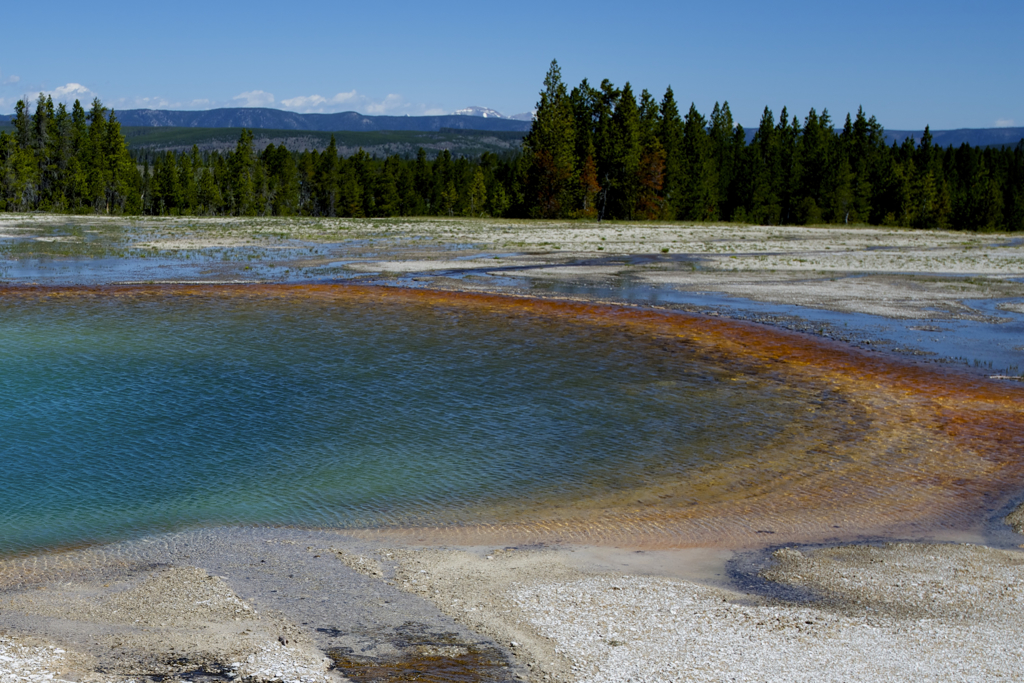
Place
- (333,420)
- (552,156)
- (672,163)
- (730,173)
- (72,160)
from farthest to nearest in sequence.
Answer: (730,173)
(72,160)
(672,163)
(552,156)
(333,420)

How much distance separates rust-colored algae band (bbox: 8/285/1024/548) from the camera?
10.0 meters

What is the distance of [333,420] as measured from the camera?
1455 cm

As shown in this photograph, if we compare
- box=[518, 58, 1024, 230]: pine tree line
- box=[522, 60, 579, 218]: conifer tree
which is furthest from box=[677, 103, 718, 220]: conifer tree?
box=[522, 60, 579, 218]: conifer tree

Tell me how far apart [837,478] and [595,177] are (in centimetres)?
7597

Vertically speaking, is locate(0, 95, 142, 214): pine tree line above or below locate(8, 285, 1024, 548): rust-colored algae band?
above

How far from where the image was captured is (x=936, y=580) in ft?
27.8

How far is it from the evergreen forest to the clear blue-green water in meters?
64.2

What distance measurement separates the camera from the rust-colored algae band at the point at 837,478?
10016 millimetres

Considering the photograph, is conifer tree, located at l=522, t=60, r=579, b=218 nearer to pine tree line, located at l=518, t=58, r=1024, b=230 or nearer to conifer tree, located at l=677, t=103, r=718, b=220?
pine tree line, located at l=518, t=58, r=1024, b=230

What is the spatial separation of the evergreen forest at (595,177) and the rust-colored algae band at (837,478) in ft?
220

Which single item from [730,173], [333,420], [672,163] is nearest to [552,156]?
[672,163]

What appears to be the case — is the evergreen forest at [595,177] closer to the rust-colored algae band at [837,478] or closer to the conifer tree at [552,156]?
the conifer tree at [552,156]

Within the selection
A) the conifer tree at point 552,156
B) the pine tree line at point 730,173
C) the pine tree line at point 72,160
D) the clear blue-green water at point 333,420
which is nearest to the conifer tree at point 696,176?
the pine tree line at point 730,173

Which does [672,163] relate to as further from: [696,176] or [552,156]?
[552,156]
